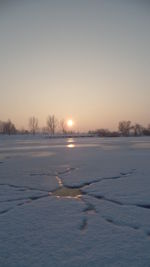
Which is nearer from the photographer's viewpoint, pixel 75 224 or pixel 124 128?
pixel 75 224

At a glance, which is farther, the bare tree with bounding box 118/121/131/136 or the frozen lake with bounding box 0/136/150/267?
the bare tree with bounding box 118/121/131/136

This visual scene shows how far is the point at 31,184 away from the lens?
5.11 meters

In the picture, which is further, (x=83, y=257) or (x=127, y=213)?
(x=127, y=213)

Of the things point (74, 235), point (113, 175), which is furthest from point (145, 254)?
point (113, 175)

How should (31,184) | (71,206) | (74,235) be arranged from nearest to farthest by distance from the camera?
1. (74,235)
2. (71,206)
3. (31,184)

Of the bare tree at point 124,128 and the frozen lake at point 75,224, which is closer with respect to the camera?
the frozen lake at point 75,224

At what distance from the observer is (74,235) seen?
2566 millimetres

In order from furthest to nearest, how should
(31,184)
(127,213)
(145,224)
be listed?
(31,184) → (127,213) → (145,224)

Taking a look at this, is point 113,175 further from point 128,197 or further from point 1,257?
point 1,257

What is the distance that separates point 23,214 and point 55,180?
7.69 feet

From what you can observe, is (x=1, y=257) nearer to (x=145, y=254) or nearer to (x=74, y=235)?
(x=74, y=235)

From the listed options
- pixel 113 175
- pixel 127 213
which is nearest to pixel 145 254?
pixel 127 213

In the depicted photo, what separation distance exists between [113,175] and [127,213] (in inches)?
108

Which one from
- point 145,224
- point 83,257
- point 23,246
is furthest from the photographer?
point 145,224
